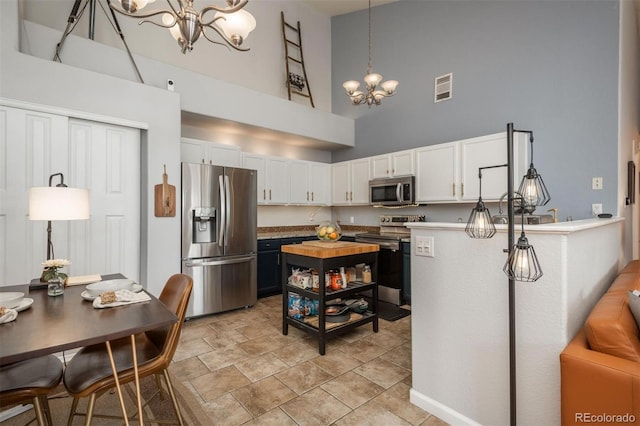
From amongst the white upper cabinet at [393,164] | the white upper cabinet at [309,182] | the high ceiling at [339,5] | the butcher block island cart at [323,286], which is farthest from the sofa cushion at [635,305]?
the high ceiling at [339,5]

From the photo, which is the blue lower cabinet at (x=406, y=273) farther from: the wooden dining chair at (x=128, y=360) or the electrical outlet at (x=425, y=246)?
the wooden dining chair at (x=128, y=360)

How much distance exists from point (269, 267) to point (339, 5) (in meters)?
4.72

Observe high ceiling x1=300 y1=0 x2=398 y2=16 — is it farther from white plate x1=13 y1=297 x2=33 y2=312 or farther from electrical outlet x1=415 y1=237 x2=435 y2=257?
white plate x1=13 y1=297 x2=33 y2=312

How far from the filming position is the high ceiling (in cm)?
517

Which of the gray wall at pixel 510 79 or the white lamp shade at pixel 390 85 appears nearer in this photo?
the gray wall at pixel 510 79

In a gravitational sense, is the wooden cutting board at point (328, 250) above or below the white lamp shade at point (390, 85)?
below

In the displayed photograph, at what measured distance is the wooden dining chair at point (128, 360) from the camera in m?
1.37

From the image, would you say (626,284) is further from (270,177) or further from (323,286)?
(270,177)

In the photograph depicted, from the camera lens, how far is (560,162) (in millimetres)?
3312

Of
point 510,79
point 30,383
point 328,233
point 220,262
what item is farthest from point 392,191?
point 30,383

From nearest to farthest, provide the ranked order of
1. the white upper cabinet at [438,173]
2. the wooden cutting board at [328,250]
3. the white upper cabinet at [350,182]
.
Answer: the wooden cutting board at [328,250] → the white upper cabinet at [438,173] → the white upper cabinet at [350,182]

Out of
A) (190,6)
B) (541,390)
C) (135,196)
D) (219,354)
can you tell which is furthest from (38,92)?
(541,390)

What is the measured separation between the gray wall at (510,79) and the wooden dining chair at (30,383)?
4.33 meters

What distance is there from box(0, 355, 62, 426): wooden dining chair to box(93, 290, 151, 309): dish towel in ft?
1.23
